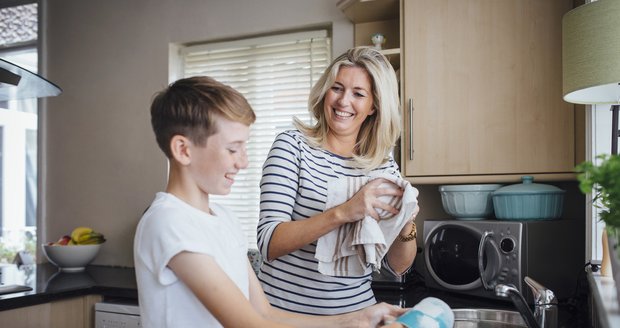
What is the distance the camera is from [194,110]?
3.24 feet

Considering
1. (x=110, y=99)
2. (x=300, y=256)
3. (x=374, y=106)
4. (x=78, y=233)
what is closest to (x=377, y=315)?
(x=300, y=256)

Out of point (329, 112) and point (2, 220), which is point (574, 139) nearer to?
point (329, 112)

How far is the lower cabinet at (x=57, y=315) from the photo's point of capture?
87.8 inches

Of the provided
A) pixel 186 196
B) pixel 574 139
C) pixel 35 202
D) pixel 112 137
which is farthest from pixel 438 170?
pixel 35 202

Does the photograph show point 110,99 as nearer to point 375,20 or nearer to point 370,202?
point 375,20

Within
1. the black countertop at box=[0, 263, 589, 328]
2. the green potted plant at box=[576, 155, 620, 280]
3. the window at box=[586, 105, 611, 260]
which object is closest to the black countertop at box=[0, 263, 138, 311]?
the black countertop at box=[0, 263, 589, 328]

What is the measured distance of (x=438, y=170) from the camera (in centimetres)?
221

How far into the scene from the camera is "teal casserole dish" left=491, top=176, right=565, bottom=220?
2035 millimetres

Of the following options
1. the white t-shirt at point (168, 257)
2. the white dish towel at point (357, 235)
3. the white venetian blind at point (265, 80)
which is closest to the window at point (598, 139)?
the white dish towel at point (357, 235)

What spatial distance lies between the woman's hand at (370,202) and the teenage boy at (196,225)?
342 mm

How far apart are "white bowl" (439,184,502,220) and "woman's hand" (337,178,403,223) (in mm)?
877

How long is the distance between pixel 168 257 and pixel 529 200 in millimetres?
1537

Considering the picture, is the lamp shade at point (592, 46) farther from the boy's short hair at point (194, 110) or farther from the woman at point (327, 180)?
the boy's short hair at point (194, 110)

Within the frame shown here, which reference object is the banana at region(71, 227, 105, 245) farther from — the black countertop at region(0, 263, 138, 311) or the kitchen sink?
the kitchen sink
